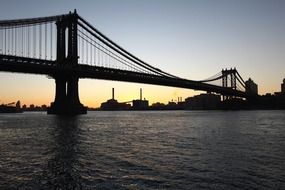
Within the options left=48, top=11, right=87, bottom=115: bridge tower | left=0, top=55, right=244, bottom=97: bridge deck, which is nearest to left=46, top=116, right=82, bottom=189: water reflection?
left=0, top=55, right=244, bottom=97: bridge deck

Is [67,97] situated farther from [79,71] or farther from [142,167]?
[142,167]

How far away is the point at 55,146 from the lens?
2012 cm

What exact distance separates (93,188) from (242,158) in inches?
314

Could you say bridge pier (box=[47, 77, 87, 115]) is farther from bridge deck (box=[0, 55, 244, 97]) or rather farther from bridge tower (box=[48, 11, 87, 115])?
bridge deck (box=[0, 55, 244, 97])

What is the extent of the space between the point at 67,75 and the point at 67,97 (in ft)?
18.0

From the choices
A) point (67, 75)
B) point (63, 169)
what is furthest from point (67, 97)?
point (63, 169)

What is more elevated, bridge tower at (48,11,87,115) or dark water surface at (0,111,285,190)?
bridge tower at (48,11,87,115)

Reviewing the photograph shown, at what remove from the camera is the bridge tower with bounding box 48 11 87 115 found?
6456cm

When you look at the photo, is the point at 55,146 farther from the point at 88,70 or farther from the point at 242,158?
the point at 88,70

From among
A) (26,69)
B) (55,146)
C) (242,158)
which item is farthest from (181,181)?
(26,69)

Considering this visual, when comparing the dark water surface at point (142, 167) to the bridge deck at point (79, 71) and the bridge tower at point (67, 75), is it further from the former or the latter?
the bridge tower at point (67, 75)

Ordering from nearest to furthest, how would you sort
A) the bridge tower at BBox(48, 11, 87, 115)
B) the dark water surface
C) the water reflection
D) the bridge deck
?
the water reflection < the dark water surface < the bridge deck < the bridge tower at BBox(48, 11, 87, 115)

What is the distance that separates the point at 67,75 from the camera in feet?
207

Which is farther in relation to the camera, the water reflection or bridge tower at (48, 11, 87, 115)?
bridge tower at (48, 11, 87, 115)
